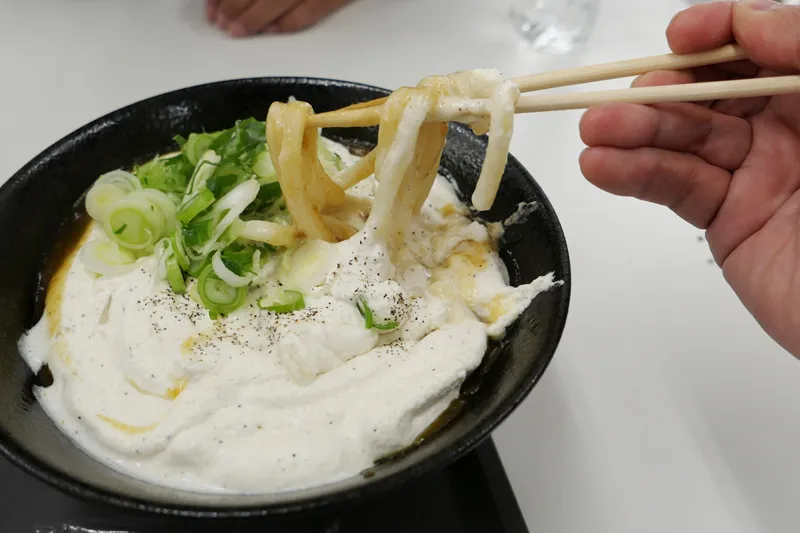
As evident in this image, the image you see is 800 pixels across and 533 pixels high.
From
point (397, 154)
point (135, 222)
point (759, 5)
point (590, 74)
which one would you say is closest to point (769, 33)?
point (759, 5)

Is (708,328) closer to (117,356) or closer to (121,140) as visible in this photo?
(117,356)

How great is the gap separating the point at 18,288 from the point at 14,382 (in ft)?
1.04

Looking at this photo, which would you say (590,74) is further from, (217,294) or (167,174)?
(167,174)

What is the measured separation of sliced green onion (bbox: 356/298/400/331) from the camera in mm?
1429

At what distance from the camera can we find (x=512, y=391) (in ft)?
4.21

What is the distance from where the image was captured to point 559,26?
313cm

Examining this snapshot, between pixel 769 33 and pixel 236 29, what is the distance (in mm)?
2467

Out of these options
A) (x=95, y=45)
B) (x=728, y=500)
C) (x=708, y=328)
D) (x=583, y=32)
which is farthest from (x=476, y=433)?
(x=95, y=45)

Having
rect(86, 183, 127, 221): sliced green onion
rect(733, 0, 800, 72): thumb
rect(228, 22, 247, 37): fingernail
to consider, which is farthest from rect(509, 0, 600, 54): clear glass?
rect(86, 183, 127, 221): sliced green onion

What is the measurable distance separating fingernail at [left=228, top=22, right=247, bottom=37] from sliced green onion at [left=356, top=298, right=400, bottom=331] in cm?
219

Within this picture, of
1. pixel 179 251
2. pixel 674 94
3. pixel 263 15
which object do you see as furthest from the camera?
pixel 263 15

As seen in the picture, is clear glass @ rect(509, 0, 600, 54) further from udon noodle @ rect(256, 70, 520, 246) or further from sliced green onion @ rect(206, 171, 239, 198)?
sliced green onion @ rect(206, 171, 239, 198)

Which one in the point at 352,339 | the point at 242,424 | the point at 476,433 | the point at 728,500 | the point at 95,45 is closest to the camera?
the point at 476,433

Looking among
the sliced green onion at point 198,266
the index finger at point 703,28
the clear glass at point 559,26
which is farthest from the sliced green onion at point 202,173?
the clear glass at point 559,26
